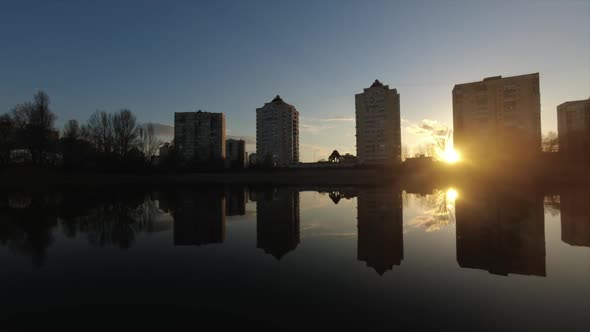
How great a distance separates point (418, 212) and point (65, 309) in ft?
52.6

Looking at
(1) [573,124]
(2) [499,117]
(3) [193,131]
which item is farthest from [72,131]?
(1) [573,124]

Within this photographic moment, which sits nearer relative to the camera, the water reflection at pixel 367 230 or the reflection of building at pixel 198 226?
the water reflection at pixel 367 230

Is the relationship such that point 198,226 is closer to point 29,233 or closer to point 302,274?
point 29,233

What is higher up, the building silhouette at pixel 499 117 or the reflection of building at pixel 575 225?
the building silhouette at pixel 499 117

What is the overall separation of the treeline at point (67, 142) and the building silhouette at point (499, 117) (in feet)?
268

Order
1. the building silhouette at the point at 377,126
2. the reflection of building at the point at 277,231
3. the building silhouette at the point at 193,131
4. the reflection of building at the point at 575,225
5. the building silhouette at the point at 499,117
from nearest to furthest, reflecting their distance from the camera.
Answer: the reflection of building at the point at 277,231, the reflection of building at the point at 575,225, the building silhouette at the point at 499,117, the building silhouette at the point at 377,126, the building silhouette at the point at 193,131

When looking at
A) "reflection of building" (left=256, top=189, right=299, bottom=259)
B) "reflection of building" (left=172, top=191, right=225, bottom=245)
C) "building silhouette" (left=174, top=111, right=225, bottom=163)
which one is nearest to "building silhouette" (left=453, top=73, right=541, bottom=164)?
"reflection of building" (left=256, top=189, right=299, bottom=259)

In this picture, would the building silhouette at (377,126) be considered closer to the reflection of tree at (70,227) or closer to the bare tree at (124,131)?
the bare tree at (124,131)

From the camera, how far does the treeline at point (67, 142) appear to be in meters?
54.7

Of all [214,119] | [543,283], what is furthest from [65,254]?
[214,119]

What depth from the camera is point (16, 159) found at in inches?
2217

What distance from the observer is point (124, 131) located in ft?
234

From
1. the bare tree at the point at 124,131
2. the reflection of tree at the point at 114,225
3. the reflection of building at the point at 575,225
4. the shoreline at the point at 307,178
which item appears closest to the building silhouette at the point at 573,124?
the shoreline at the point at 307,178

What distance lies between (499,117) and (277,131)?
247 feet
